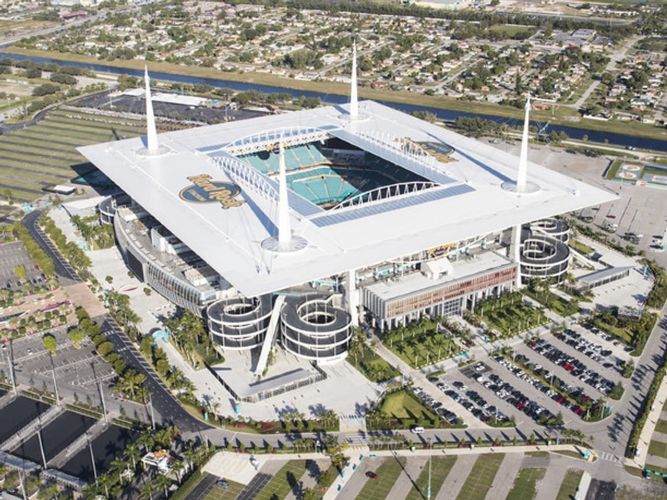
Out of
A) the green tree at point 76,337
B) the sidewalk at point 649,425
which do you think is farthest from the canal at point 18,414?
the sidewalk at point 649,425

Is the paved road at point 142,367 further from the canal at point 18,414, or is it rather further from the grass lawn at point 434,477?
the grass lawn at point 434,477

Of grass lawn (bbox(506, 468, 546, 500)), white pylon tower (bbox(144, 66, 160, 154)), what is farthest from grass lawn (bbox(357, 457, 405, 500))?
white pylon tower (bbox(144, 66, 160, 154))

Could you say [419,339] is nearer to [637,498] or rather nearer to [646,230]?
[637,498]

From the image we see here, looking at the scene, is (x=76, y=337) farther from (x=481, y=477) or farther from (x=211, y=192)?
(x=481, y=477)

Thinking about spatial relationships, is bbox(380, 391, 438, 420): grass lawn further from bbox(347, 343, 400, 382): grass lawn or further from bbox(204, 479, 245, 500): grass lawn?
bbox(204, 479, 245, 500): grass lawn

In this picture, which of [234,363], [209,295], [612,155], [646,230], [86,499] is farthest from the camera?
[612,155]

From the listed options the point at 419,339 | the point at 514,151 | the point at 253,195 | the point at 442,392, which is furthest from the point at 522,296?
the point at 514,151
